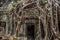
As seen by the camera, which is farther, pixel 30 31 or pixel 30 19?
pixel 30 31

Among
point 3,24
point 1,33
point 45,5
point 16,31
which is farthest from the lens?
point 3,24

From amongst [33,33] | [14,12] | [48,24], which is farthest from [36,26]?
[48,24]

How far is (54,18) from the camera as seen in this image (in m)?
5.86

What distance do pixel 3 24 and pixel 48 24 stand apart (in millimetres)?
2112

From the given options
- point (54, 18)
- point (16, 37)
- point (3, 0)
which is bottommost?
point (16, 37)

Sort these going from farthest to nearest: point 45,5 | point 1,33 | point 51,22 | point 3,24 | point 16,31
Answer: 1. point 3,24
2. point 1,33
3. point 16,31
4. point 45,5
5. point 51,22

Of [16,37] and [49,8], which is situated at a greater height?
[49,8]

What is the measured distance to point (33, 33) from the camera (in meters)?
7.59

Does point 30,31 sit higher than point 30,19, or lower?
lower

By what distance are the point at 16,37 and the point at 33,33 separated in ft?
4.25

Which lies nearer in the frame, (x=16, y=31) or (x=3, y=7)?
(x=16, y=31)

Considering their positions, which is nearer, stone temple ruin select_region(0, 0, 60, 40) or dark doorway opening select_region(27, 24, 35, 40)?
stone temple ruin select_region(0, 0, 60, 40)

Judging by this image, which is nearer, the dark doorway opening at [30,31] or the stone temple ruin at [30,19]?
the stone temple ruin at [30,19]

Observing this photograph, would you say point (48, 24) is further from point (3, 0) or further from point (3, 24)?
point (3, 0)
